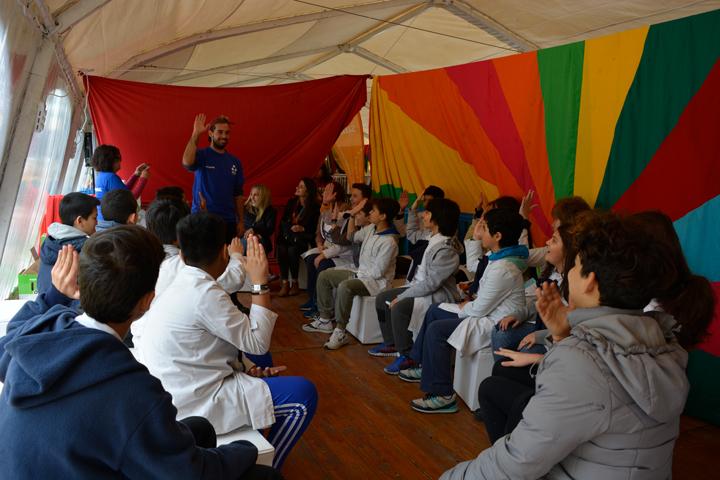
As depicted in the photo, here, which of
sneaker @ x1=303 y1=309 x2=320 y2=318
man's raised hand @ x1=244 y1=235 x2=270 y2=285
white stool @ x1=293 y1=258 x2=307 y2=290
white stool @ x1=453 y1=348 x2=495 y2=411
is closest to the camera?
man's raised hand @ x1=244 y1=235 x2=270 y2=285

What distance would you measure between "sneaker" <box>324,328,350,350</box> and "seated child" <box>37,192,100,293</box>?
184 cm

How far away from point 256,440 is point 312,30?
559 centimetres

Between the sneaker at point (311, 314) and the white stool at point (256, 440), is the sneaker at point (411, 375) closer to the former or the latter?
the sneaker at point (311, 314)

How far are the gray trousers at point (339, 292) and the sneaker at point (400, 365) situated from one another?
64 centimetres


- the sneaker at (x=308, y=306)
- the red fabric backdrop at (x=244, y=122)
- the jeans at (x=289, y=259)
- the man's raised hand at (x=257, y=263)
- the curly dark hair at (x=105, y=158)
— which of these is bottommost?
the sneaker at (x=308, y=306)

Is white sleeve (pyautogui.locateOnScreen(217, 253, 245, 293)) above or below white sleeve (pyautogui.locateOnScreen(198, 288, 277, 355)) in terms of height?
below

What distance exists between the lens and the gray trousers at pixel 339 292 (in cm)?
420

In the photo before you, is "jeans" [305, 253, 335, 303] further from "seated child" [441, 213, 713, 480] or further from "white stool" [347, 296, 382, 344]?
"seated child" [441, 213, 713, 480]

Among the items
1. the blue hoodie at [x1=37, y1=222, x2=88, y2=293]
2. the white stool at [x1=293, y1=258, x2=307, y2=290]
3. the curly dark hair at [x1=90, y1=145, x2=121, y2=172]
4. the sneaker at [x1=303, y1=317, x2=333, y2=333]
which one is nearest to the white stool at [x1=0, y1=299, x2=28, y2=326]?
the blue hoodie at [x1=37, y1=222, x2=88, y2=293]

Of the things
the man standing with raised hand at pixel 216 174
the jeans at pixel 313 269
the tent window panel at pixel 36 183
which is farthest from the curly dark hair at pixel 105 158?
the jeans at pixel 313 269

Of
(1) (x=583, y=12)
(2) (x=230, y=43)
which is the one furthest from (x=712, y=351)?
(2) (x=230, y=43)

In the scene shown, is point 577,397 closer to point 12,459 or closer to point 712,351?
point 12,459

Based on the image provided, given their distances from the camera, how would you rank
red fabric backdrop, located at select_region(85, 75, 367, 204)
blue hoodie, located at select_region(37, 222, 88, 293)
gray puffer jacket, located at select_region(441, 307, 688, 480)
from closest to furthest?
gray puffer jacket, located at select_region(441, 307, 688, 480), blue hoodie, located at select_region(37, 222, 88, 293), red fabric backdrop, located at select_region(85, 75, 367, 204)

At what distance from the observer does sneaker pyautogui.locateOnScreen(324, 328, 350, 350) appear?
4098 millimetres
